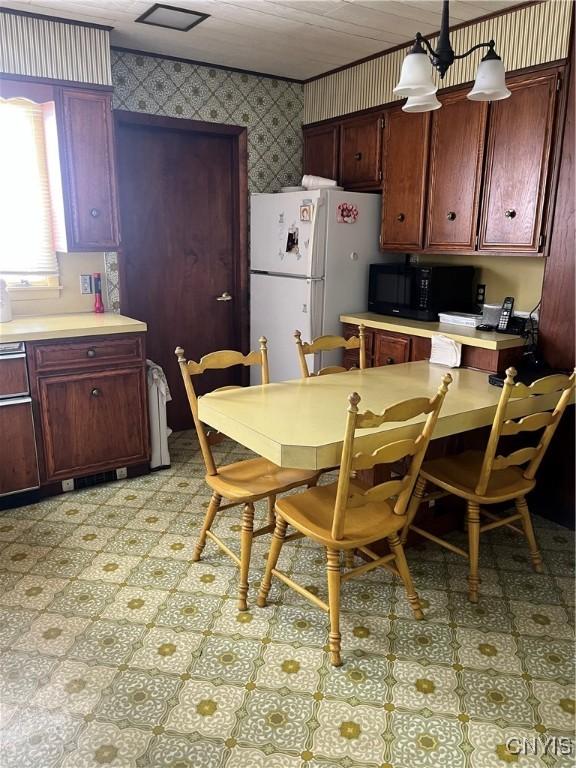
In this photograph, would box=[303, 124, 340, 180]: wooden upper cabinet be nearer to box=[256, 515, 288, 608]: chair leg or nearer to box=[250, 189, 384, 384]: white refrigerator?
box=[250, 189, 384, 384]: white refrigerator

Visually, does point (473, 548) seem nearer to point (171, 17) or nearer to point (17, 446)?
point (17, 446)

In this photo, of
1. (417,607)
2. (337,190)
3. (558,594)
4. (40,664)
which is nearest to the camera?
(40,664)

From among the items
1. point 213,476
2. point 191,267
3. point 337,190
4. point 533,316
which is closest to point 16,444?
point 213,476

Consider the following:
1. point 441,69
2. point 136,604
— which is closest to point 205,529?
point 136,604

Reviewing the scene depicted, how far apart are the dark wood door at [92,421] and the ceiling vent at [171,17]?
1.87 m

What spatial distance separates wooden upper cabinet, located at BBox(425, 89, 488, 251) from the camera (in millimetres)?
3161

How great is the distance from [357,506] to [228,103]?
3.19 metres

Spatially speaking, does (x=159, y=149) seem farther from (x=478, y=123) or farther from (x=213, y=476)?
(x=213, y=476)

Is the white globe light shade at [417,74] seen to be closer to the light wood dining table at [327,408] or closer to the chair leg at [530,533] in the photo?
the light wood dining table at [327,408]

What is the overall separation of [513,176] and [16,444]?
2.94 metres

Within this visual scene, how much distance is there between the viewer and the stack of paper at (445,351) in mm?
2990

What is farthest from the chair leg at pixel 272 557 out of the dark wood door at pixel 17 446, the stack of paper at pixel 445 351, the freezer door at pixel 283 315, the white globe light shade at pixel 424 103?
the freezer door at pixel 283 315

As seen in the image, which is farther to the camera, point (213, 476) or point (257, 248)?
point (257, 248)

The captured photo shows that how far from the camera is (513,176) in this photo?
2.99 metres
